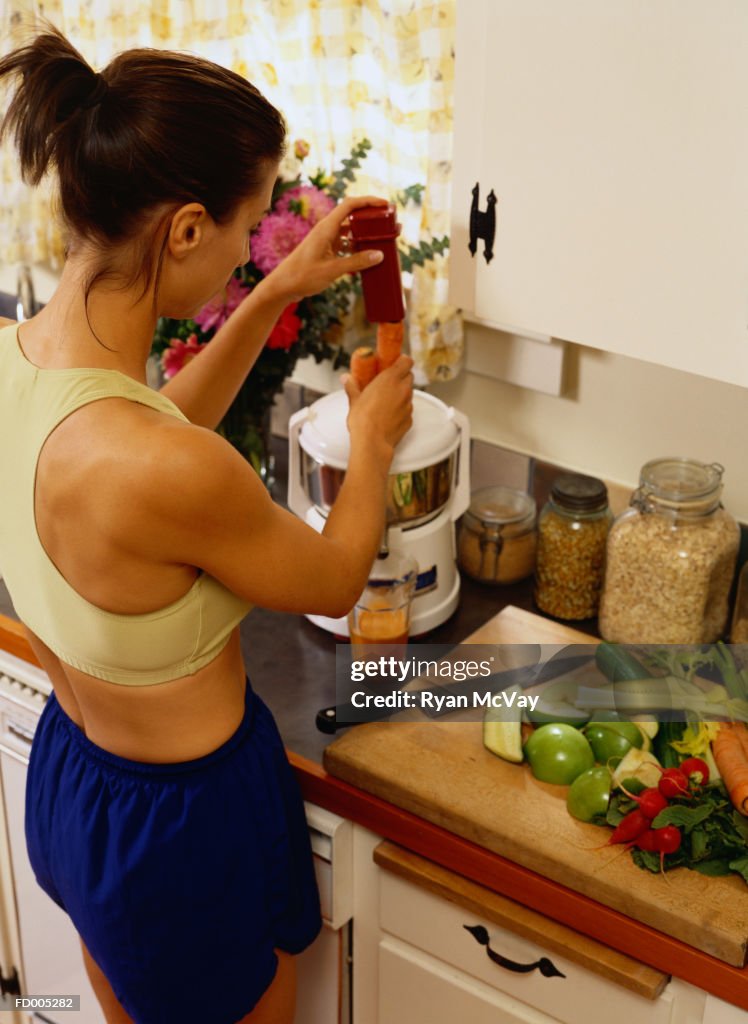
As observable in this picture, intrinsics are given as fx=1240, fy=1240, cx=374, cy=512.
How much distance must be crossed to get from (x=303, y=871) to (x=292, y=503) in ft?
1.65

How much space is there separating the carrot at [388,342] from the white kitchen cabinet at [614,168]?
0.12 meters

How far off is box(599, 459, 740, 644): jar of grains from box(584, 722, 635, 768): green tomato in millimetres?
224

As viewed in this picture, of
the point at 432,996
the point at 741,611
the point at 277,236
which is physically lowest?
the point at 432,996

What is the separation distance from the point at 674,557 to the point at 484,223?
0.48 metres

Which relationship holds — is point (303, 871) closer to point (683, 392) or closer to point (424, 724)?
point (424, 724)

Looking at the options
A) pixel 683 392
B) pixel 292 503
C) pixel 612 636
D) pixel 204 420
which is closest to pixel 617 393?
pixel 683 392

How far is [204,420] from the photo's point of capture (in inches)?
60.7

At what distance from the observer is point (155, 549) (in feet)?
3.61

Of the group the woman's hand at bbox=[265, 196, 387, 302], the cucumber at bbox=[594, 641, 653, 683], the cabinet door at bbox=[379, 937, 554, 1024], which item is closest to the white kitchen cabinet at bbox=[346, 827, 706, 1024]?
the cabinet door at bbox=[379, 937, 554, 1024]

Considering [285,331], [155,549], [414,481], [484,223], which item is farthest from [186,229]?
[285,331]

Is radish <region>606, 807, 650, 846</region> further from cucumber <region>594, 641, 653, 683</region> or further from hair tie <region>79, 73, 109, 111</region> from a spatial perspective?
hair tie <region>79, 73, 109, 111</region>

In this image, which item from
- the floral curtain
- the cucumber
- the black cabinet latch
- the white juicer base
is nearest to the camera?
the black cabinet latch

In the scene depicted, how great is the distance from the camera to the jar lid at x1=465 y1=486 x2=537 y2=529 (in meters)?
1.80

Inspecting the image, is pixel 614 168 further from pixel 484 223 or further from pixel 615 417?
pixel 615 417
